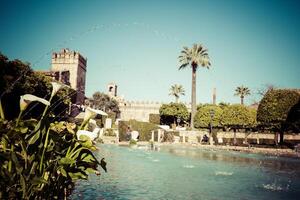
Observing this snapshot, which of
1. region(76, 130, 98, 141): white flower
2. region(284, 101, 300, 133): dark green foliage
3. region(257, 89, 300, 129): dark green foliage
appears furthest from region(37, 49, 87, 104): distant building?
region(76, 130, 98, 141): white flower

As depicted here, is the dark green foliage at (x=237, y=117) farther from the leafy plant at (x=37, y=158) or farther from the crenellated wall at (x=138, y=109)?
the leafy plant at (x=37, y=158)

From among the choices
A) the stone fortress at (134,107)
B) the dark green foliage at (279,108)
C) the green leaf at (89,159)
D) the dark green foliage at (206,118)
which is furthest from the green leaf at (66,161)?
the stone fortress at (134,107)

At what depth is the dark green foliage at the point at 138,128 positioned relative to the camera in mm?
37375

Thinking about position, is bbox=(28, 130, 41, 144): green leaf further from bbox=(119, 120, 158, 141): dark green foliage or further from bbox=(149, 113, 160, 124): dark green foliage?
bbox=(149, 113, 160, 124): dark green foliage

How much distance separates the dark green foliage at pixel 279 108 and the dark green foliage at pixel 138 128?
→ 15.9 metres

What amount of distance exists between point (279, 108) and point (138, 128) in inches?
756

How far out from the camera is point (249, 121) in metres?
48.2

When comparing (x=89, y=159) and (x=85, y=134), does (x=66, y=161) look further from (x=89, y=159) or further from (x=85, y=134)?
(x=85, y=134)

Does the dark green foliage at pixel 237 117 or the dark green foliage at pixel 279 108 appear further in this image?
the dark green foliage at pixel 237 117

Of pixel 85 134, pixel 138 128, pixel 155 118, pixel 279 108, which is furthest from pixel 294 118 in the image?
pixel 155 118

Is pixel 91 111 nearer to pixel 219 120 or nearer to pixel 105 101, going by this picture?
pixel 219 120

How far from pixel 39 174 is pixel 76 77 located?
75.0 m

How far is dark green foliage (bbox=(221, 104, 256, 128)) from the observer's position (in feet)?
157

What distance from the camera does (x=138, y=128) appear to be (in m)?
40.9
